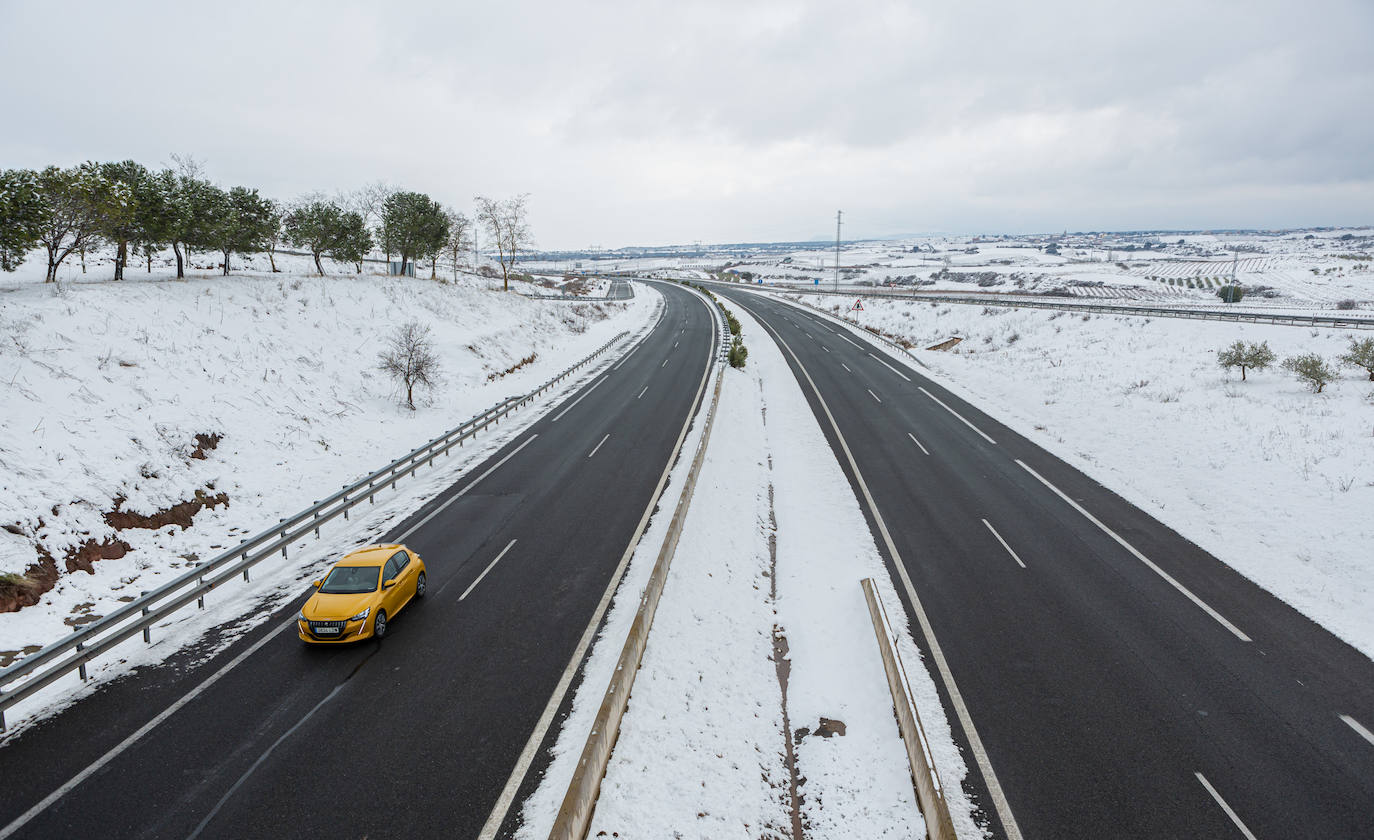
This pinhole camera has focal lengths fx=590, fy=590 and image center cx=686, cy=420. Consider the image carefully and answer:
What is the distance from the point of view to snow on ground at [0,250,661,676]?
14289 millimetres

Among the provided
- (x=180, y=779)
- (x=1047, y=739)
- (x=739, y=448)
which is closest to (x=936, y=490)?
(x=739, y=448)

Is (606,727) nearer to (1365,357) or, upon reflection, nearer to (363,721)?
(363,721)

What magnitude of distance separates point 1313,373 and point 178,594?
3852 centimetres

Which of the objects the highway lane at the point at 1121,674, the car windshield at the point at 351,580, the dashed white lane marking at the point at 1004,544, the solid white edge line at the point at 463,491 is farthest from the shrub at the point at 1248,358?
the car windshield at the point at 351,580

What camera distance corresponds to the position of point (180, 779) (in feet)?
27.1

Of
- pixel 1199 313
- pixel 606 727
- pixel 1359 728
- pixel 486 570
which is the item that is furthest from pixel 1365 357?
pixel 486 570

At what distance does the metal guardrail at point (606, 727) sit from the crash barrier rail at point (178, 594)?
30.0 feet

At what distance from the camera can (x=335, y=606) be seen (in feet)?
38.0

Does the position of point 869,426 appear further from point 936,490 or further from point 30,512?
point 30,512

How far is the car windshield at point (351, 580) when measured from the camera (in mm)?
11961

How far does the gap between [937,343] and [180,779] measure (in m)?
51.9

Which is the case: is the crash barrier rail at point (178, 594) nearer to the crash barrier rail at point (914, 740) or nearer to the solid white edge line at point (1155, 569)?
the crash barrier rail at point (914, 740)

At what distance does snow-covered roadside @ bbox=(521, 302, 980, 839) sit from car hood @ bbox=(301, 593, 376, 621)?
4.78 meters

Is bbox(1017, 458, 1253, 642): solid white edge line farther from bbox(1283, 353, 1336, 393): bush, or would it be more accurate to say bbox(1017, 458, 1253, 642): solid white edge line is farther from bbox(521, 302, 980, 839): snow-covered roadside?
bbox(1283, 353, 1336, 393): bush
